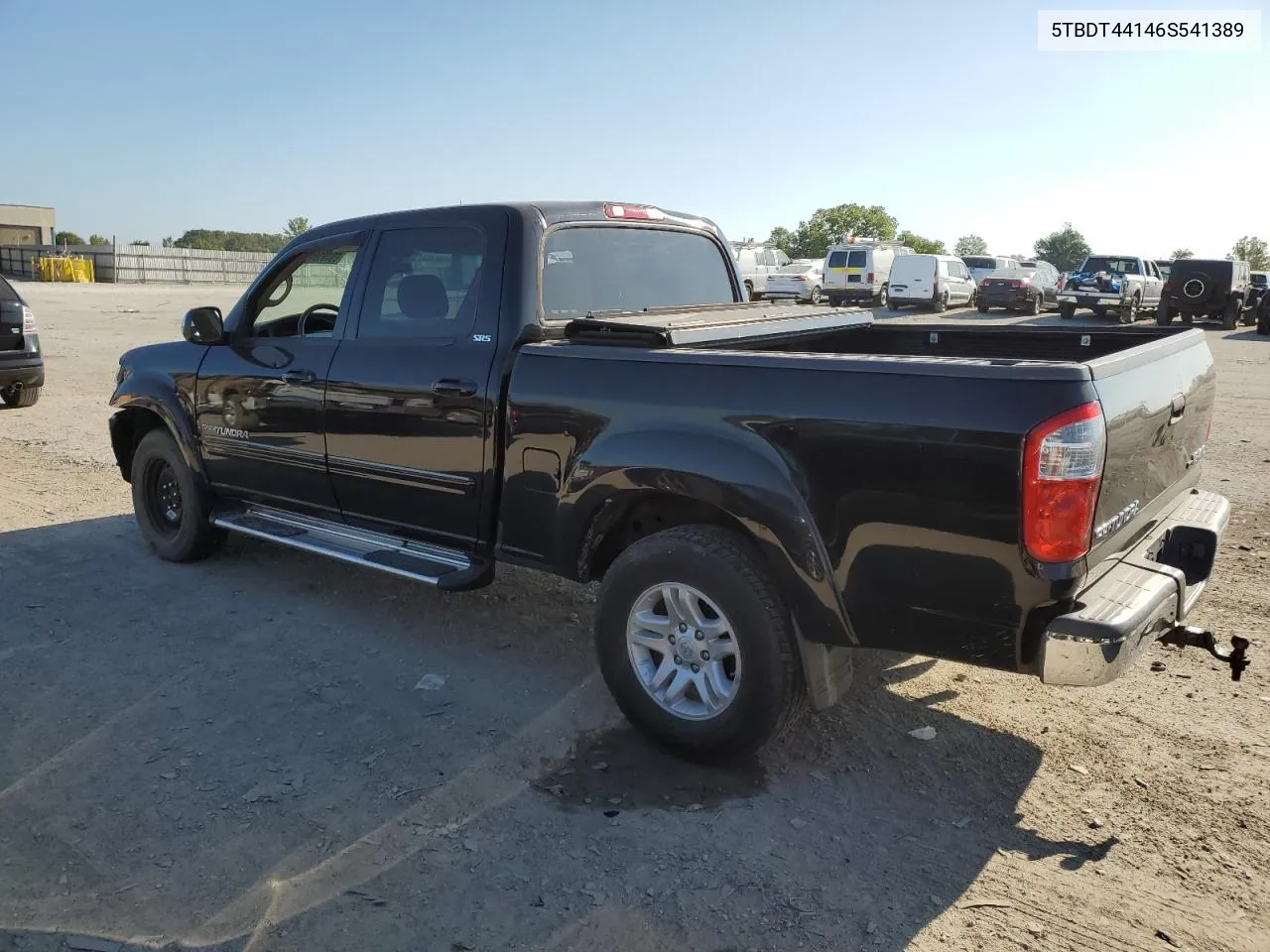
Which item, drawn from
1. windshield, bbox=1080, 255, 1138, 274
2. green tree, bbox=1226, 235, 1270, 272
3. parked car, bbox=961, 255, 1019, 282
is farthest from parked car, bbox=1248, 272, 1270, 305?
green tree, bbox=1226, 235, 1270, 272

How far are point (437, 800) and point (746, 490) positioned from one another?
144cm

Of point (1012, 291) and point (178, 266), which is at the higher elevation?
point (178, 266)

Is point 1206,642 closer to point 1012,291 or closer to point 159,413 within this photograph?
point 159,413

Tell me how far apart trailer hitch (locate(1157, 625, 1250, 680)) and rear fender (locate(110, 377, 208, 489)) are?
4.80 meters

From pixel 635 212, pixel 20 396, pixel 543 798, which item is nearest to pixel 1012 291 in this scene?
pixel 20 396

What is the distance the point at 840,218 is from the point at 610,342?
78.4 metres

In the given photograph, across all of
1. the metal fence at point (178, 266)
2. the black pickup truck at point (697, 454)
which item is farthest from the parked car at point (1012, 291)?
the metal fence at point (178, 266)

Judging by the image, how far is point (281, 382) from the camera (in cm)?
501

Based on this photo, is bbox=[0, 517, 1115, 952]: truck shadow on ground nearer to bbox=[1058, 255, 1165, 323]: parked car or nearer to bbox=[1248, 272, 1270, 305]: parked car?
bbox=[1058, 255, 1165, 323]: parked car

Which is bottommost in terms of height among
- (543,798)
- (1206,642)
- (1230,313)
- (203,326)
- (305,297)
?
(543,798)

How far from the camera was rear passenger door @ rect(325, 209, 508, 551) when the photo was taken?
4.19 meters

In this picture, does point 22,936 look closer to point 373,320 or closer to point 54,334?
point 373,320

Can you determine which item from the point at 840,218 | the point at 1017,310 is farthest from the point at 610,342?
the point at 840,218

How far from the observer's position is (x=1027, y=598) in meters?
2.83
